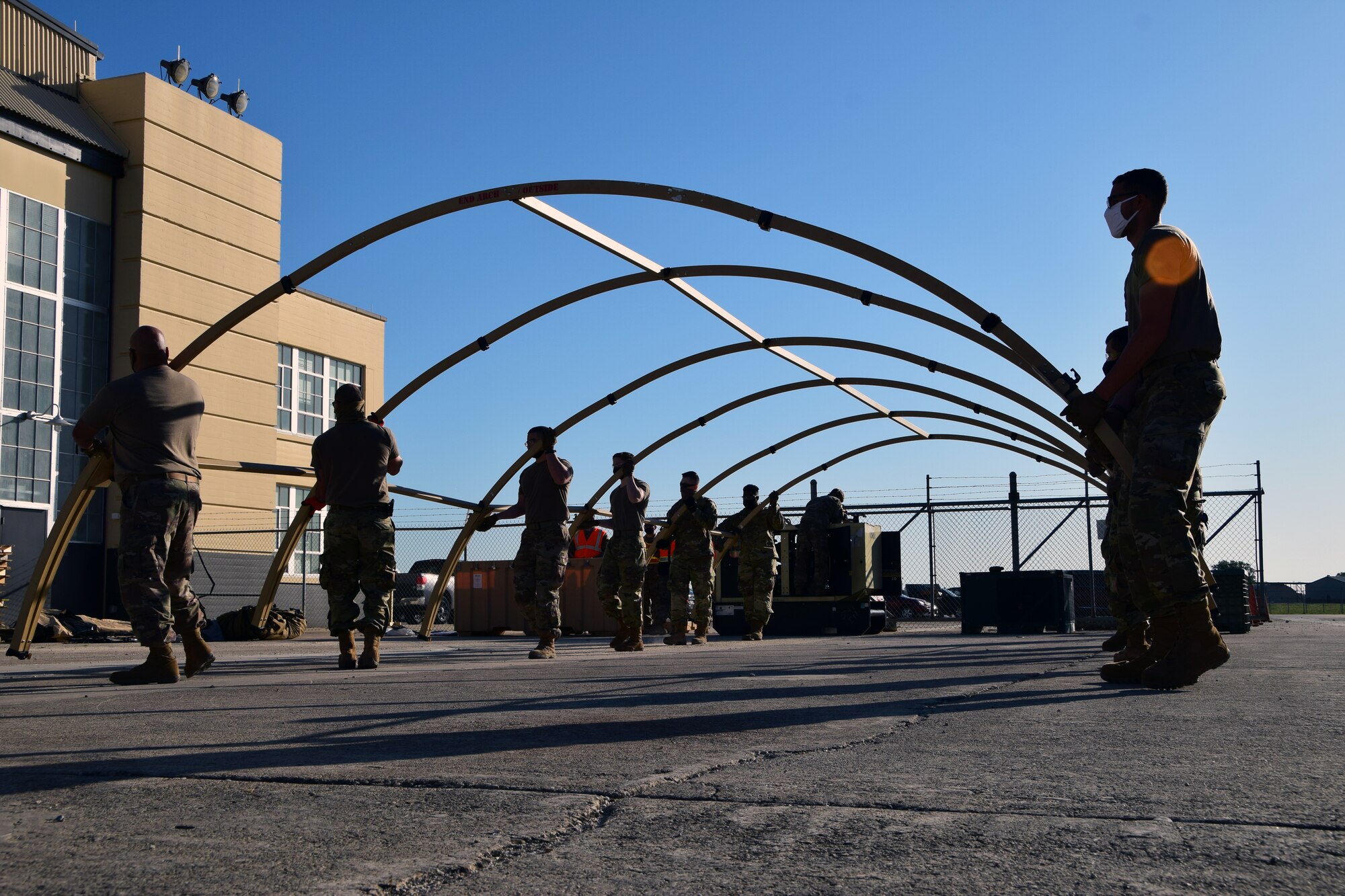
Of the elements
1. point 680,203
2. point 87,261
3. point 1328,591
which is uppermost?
point 87,261

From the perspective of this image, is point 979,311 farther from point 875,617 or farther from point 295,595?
point 295,595

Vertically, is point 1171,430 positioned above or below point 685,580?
above

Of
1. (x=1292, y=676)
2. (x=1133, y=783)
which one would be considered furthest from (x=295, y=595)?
(x=1133, y=783)

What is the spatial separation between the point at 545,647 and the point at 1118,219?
6.21 m

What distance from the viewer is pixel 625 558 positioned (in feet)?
41.6

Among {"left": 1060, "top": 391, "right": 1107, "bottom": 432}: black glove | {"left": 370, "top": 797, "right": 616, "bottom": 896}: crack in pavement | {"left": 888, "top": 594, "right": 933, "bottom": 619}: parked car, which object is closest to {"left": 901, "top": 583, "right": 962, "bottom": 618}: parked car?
{"left": 888, "top": 594, "right": 933, "bottom": 619}: parked car

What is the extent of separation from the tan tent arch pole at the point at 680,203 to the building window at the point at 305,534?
1631cm

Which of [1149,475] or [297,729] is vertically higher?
[1149,475]

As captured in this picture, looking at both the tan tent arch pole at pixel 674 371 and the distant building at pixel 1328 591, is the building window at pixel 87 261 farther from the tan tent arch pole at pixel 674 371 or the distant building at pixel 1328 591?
the distant building at pixel 1328 591

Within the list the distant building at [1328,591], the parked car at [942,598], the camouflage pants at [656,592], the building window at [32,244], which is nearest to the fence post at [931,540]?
the parked car at [942,598]

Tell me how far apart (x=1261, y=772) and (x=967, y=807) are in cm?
96

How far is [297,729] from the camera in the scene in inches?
168

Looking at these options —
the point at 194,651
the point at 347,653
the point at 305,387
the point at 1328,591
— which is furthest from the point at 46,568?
the point at 1328,591

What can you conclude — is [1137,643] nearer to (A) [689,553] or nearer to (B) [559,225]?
(B) [559,225]
